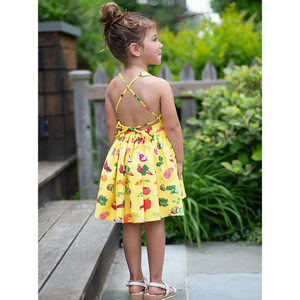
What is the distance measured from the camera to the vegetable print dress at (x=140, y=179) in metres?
1.87

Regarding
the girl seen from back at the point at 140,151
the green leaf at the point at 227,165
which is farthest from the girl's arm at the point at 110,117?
the green leaf at the point at 227,165

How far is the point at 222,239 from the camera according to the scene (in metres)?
3.01

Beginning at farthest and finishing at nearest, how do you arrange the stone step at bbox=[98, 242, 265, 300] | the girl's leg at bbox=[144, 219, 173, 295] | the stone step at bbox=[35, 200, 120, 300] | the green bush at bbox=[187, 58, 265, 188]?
the green bush at bbox=[187, 58, 265, 188] → the stone step at bbox=[98, 242, 265, 300] → the girl's leg at bbox=[144, 219, 173, 295] → the stone step at bbox=[35, 200, 120, 300]

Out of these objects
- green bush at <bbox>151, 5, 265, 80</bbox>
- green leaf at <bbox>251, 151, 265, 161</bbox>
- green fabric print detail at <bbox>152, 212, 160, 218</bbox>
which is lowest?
green fabric print detail at <bbox>152, 212, 160, 218</bbox>

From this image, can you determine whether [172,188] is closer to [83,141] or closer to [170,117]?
[170,117]

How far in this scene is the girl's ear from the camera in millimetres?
1879

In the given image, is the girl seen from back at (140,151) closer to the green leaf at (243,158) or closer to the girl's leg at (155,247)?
the girl's leg at (155,247)

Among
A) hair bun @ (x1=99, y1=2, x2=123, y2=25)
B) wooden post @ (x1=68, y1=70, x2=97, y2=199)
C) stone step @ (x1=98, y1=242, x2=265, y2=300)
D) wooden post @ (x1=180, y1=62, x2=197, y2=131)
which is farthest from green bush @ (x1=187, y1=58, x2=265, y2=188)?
hair bun @ (x1=99, y1=2, x2=123, y2=25)

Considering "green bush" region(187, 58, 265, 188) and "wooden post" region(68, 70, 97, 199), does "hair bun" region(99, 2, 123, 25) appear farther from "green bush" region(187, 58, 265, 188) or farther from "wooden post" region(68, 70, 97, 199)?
"wooden post" region(68, 70, 97, 199)

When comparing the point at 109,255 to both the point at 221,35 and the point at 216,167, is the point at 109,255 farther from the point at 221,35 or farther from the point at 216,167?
the point at 221,35

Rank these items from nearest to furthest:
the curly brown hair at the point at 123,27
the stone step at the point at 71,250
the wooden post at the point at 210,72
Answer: the stone step at the point at 71,250 → the curly brown hair at the point at 123,27 → the wooden post at the point at 210,72

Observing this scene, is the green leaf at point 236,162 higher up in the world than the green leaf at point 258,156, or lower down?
lower down

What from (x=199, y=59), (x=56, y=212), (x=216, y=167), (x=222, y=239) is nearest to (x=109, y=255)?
(x=56, y=212)
